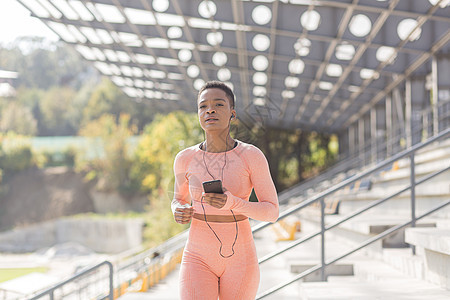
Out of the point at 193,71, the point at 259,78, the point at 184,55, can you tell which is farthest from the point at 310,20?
the point at 193,71

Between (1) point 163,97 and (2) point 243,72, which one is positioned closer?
(2) point 243,72

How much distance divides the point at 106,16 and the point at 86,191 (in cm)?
4064

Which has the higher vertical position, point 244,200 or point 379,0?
point 379,0

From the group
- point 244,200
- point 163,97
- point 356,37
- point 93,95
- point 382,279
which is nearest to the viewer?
point 244,200

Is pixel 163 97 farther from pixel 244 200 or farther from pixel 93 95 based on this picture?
pixel 93 95

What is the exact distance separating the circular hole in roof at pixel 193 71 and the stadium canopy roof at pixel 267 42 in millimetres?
30

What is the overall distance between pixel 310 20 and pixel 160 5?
10.3 feet

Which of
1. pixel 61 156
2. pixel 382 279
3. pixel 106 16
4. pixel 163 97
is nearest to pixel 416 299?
pixel 382 279

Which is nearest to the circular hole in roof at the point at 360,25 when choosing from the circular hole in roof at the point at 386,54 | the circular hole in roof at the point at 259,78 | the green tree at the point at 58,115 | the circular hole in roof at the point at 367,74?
the circular hole in roof at the point at 386,54

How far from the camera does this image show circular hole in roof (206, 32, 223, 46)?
12.4 meters

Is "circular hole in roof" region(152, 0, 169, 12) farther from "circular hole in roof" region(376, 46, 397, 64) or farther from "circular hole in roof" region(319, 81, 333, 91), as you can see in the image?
"circular hole in roof" region(319, 81, 333, 91)

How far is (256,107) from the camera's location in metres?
2.51

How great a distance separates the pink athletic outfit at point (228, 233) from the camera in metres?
2.09

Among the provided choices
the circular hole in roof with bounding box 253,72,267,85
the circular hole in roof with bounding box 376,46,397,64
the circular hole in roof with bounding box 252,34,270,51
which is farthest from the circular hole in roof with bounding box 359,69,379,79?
the circular hole in roof with bounding box 253,72,267,85
